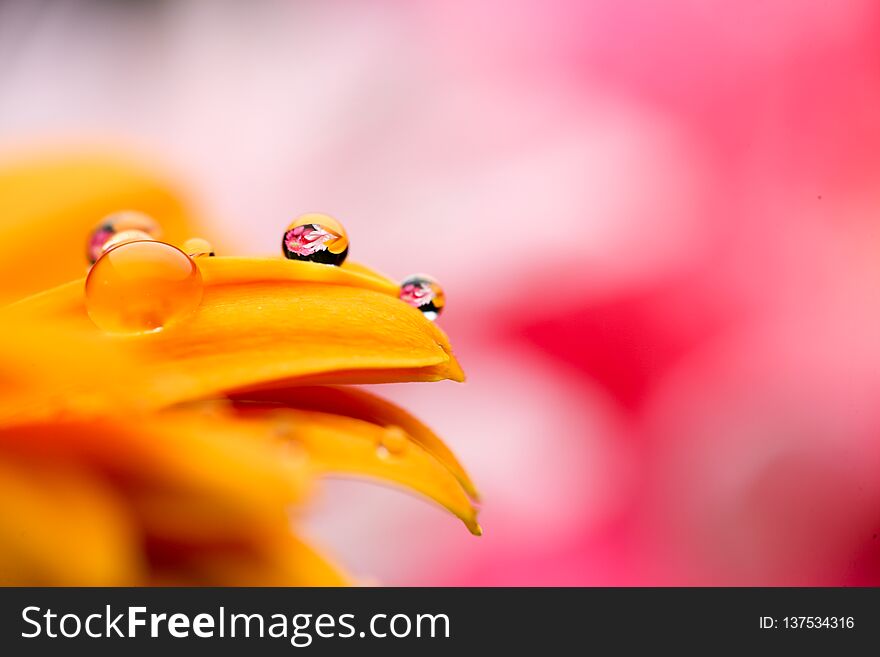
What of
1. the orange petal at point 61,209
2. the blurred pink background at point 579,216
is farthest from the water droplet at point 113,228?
the blurred pink background at point 579,216

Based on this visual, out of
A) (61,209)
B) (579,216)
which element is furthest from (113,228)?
(579,216)

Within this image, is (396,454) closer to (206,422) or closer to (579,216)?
(206,422)

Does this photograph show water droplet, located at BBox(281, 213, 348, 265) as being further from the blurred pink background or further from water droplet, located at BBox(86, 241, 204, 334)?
the blurred pink background

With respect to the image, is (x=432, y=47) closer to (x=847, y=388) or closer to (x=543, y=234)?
(x=543, y=234)

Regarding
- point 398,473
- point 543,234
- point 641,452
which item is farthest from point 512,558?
point 398,473

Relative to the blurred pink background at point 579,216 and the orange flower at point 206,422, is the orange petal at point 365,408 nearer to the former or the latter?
the orange flower at point 206,422
